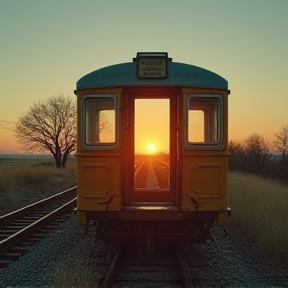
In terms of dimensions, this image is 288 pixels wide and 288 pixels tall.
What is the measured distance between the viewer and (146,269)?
22.0 feet

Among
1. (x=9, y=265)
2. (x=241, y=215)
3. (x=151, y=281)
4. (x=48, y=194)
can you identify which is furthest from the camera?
(x=48, y=194)

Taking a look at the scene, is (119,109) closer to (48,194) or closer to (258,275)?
(258,275)

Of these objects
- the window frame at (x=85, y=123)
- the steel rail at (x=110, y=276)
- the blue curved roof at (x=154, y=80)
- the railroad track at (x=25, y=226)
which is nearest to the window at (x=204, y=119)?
the blue curved roof at (x=154, y=80)

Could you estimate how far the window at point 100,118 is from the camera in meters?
7.40

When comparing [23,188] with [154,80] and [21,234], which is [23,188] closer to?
[21,234]

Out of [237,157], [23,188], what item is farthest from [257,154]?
[23,188]

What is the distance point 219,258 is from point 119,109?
115 inches

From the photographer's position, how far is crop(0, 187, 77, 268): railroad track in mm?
8148

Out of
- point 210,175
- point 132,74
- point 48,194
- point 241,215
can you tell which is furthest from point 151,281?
point 48,194

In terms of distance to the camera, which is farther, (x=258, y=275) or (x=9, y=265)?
(x=9, y=265)

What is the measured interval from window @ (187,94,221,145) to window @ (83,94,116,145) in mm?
1249

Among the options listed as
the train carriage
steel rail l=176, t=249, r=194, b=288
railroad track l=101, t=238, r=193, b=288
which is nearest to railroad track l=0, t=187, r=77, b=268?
the train carriage

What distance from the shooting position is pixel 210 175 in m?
7.32

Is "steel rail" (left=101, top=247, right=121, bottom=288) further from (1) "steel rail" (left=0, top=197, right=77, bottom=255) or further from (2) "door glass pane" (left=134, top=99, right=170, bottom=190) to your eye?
(1) "steel rail" (left=0, top=197, right=77, bottom=255)
